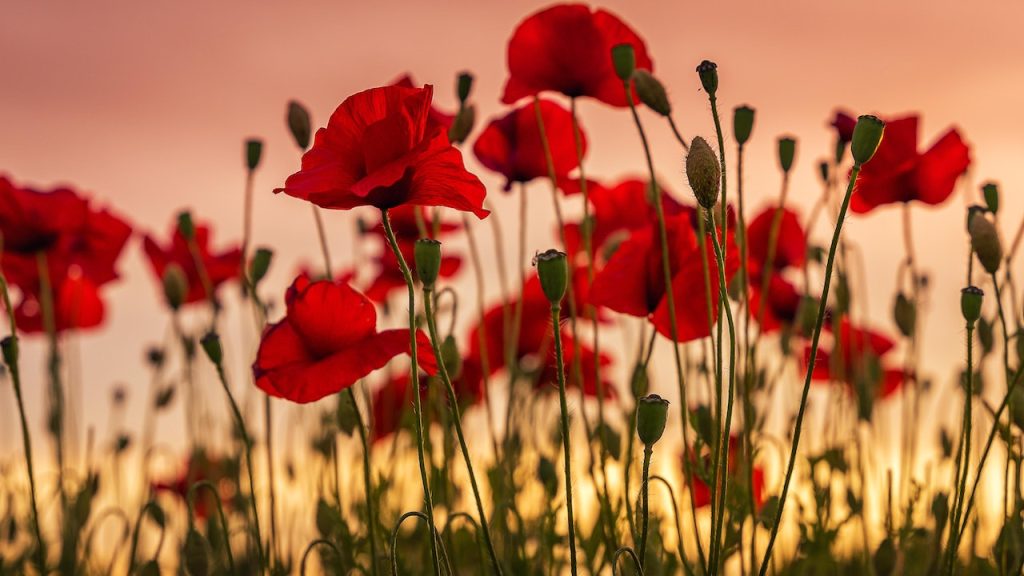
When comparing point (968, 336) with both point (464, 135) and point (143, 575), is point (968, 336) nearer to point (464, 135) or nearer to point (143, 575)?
point (464, 135)

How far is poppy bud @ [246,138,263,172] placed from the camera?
1906 mm

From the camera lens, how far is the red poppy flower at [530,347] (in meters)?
2.55

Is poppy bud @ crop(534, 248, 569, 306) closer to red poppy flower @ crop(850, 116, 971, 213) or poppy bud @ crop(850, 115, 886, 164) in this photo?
poppy bud @ crop(850, 115, 886, 164)

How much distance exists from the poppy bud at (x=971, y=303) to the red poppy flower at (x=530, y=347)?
3.81 ft

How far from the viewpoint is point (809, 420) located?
2.61 meters

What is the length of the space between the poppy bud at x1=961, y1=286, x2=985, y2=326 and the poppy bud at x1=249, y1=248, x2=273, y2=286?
1.04m

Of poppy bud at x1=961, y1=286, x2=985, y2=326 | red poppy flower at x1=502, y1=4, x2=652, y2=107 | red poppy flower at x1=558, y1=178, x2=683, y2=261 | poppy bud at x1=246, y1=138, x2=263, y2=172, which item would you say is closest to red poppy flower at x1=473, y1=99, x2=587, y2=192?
red poppy flower at x1=502, y1=4, x2=652, y2=107

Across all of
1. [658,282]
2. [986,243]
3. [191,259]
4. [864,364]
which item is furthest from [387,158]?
[191,259]

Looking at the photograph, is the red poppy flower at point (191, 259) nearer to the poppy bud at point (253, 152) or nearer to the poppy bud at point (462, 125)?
the poppy bud at point (253, 152)

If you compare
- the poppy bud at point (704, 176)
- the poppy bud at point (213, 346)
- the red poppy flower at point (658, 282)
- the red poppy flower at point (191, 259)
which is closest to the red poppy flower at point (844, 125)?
the red poppy flower at point (658, 282)

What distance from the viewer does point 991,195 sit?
170cm

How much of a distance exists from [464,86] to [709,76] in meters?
0.74

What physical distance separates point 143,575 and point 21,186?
1225 millimetres

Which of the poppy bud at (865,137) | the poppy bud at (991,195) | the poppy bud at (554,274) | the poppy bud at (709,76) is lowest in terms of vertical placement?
the poppy bud at (554,274)
